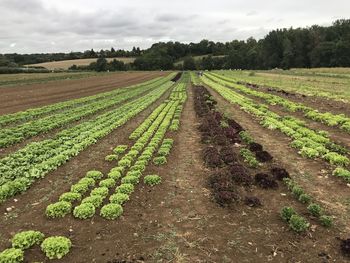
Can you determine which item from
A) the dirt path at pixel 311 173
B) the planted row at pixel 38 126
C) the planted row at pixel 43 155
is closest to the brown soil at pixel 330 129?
the dirt path at pixel 311 173

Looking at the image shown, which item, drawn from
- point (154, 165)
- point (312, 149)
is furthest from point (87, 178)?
point (312, 149)

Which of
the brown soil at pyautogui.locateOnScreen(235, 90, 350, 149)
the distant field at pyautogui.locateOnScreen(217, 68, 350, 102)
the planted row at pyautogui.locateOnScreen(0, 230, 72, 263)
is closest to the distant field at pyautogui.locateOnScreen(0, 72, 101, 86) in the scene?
the distant field at pyautogui.locateOnScreen(217, 68, 350, 102)

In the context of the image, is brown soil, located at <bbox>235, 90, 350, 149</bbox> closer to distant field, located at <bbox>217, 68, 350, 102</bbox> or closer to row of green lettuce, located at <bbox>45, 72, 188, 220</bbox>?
distant field, located at <bbox>217, 68, 350, 102</bbox>

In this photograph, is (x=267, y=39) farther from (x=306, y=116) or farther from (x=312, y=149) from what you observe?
(x=312, y=149)

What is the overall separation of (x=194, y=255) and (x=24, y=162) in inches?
347

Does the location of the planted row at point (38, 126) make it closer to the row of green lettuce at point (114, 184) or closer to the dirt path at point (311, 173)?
the row of green lettuce at point (114, 184)

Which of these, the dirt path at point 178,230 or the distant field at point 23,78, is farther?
the distant field at point 23,78

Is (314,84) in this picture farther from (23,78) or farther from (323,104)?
(23,78)

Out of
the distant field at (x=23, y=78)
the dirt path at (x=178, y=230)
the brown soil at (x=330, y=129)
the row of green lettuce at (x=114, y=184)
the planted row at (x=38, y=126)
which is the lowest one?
the dirt path at (x=178, y=230)

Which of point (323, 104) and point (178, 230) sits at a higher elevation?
point (323, 104)

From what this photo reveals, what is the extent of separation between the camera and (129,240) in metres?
8.49

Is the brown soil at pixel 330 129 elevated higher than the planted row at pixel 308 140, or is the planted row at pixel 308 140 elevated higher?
the planted row at pixel 308 140

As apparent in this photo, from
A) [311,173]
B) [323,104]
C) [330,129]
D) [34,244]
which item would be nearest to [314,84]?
A: [323,104]

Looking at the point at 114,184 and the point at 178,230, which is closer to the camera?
the point at 178,230
